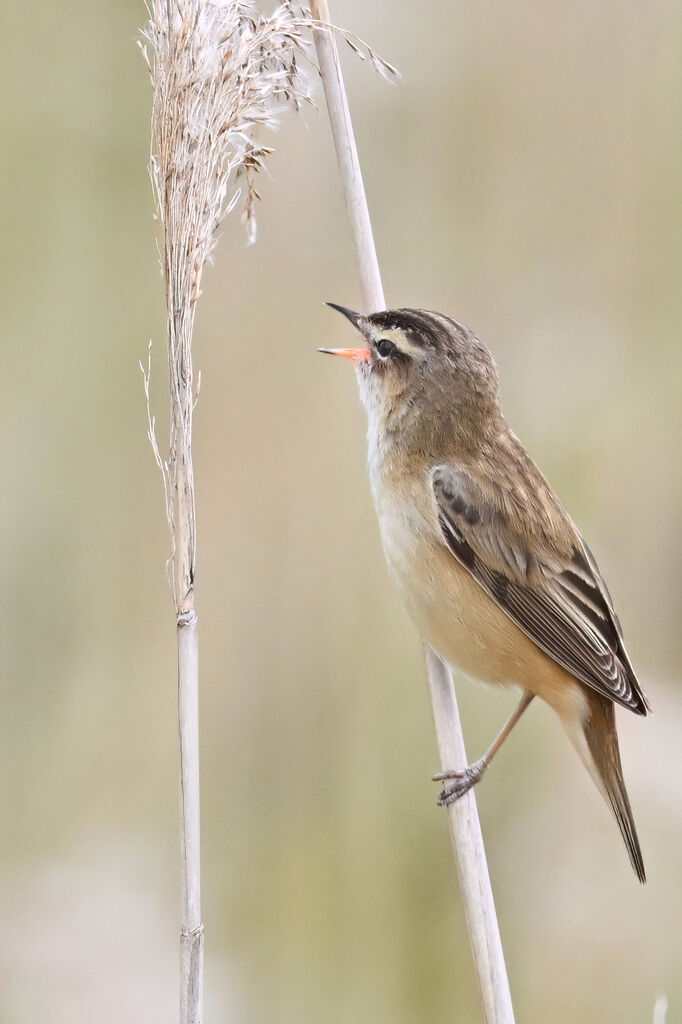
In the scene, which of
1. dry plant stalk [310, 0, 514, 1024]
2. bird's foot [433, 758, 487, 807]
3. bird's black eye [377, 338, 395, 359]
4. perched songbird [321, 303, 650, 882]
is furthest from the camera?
bird's black eye [377, 338, 395, 359]

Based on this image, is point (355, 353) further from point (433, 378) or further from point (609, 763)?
point (609, 763)

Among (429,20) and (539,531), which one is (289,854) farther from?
(429,20)

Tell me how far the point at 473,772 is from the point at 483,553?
22.7 inches

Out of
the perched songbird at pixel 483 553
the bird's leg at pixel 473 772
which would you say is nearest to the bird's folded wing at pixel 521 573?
the perched songbird at pixel 483 553

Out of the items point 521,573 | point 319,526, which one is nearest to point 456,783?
point 521,573

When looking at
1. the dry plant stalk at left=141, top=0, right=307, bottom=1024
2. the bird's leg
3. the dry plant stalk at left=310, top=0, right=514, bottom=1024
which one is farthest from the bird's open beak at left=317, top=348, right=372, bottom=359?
the bird's leg

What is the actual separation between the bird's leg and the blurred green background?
15cm

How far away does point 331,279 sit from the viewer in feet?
11.6

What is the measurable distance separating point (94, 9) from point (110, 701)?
2108 mm

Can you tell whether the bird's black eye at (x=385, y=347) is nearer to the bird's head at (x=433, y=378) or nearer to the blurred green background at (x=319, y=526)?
the bird's head at (x=433, y=378)

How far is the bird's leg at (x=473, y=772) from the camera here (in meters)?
2.68

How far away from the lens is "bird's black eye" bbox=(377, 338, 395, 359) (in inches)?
121

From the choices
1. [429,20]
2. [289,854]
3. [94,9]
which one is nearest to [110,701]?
[289,854]

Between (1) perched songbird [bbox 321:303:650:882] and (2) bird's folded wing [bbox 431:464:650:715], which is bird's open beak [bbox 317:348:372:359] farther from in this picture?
(2) bird's folded wing [bbox 431:464:650:715]
